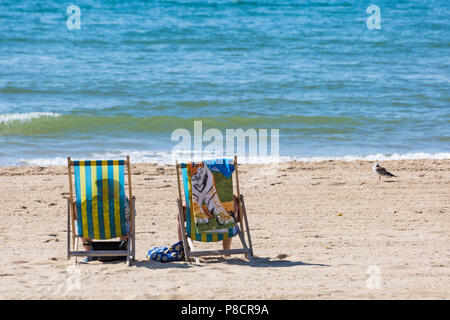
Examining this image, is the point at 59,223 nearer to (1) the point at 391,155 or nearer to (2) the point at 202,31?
(1) the point at 391,155

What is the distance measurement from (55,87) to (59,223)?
10660 mm

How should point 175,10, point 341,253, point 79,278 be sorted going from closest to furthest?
point 79,278 < point 341,253 < point 175,10

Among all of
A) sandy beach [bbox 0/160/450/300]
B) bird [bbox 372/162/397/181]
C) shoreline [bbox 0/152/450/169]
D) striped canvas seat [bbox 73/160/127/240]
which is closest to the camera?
sandy beach [bbox 0/160/450/300]

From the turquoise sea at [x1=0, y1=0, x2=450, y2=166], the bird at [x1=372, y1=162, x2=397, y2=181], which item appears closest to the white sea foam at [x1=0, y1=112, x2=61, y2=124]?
the turquoise sea at [x1=0, y1=0, x2=450, y2=166]

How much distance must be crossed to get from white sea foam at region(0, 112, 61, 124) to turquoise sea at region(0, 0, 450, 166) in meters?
0.02

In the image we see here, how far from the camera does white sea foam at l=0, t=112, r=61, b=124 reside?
13352 mm

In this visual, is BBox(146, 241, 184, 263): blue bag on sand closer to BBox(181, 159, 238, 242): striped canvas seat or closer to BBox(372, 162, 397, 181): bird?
BBox(181, 159, 238, 242): striped canvas seat

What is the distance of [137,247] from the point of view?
19.4 ft

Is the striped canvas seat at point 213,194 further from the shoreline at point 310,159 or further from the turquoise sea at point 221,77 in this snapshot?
the turquoise sea at point 221,77

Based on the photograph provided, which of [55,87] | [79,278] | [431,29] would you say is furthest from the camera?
[431,29]

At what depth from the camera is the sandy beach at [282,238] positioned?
4.44 m

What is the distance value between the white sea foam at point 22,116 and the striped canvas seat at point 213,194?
8830 mm

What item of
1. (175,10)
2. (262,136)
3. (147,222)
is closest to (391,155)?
(262,136)
